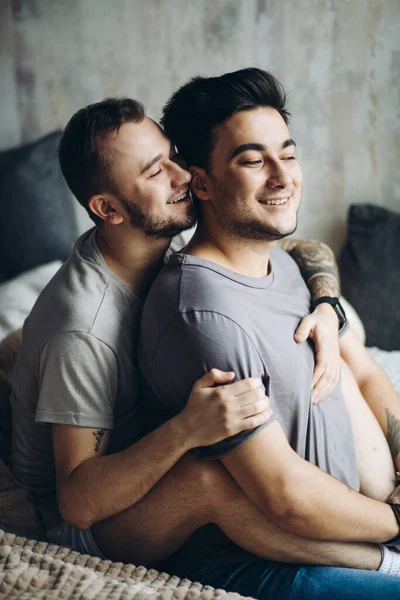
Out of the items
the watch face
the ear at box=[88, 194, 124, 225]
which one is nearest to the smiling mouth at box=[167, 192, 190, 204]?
the ear at box=[88, 194, 124, 225]

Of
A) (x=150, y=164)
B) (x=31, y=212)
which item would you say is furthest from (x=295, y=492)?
(x=31, y=212)

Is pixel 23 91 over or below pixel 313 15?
below

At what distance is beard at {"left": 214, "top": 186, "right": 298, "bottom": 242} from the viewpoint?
1.34 metres

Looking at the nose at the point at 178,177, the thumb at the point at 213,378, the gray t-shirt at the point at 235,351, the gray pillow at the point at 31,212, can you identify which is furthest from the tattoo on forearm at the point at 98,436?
the gray pillow at the point at 31,212

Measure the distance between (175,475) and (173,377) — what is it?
0.63 feet

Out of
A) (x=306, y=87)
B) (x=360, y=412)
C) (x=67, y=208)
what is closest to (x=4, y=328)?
(x=67, y=208)

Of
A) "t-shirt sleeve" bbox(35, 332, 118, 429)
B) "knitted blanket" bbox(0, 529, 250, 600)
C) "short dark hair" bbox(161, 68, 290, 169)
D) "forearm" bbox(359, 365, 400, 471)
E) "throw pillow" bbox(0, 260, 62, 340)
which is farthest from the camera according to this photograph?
"throw pillow" bbox(0, 260, 62, 340)

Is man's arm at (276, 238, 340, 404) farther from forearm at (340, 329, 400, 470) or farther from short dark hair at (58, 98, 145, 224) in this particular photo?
short dark hair at (58, 98, 145, 224)

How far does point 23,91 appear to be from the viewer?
259 cm

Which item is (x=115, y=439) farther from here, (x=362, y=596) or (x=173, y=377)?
(x=362, y=596)

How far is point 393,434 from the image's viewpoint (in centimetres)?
149

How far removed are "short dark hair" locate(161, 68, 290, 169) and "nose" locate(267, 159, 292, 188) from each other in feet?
0.45

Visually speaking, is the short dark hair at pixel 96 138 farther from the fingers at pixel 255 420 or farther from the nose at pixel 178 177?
the fingers at pixel 255 420

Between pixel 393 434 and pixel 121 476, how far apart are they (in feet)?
2.17
